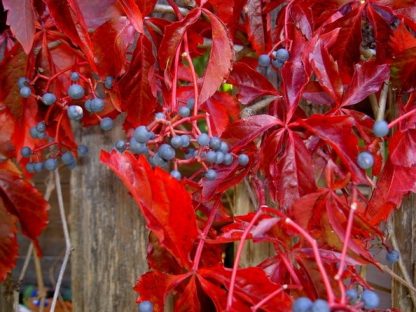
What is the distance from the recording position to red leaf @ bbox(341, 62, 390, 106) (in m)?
0.77

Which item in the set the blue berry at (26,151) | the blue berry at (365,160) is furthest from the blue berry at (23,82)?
the blue berry at (365,160)

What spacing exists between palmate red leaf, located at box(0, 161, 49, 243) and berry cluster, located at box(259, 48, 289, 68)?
49 centimetres

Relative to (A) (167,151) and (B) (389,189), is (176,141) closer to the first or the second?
(A) (167,151)

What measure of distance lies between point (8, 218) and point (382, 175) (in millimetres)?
649

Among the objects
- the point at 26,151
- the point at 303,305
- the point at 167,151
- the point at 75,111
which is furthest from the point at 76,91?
the point at 303,305

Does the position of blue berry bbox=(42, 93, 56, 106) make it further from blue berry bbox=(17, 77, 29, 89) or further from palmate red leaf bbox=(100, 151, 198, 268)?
palmate red leaf bbox=(100, 151, 198, 268)

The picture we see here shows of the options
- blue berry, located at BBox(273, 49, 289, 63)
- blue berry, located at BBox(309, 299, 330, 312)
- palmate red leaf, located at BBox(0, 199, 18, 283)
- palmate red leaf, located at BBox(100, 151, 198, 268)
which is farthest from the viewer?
palmate red leaf, located at BBox(0, 199, 18, 283)

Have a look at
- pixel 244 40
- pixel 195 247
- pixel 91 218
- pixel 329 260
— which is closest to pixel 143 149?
pixel 195 247

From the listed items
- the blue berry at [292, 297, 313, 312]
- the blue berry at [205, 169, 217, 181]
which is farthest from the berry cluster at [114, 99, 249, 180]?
the blue berry at [292, 297, 313, 312]

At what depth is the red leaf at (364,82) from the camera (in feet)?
2.53

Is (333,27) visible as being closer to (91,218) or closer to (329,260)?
(329,260)

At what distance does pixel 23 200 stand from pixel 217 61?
51 centimetres

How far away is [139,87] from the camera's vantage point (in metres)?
0.90

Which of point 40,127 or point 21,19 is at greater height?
point 21,19
